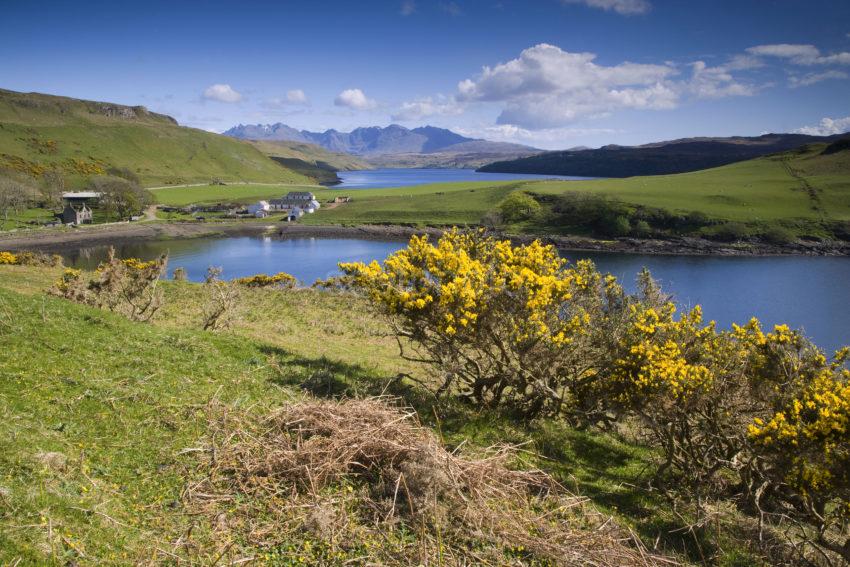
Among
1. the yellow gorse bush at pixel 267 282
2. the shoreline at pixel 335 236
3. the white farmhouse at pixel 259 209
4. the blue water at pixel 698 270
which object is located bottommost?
the blue water at pixel 698 270

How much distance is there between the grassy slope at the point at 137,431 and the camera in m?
6.55

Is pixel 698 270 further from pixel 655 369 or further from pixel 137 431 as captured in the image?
pixel 137 431

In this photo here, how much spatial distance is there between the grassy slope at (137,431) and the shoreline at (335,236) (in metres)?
85.1

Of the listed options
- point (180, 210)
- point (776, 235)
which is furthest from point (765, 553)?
point (180, 210)

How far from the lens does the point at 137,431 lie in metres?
9.15

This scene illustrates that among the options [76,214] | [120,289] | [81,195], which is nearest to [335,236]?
[76,214]

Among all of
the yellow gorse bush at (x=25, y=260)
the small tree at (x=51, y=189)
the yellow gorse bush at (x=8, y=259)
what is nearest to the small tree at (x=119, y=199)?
the small tree at (x=51, y=189)

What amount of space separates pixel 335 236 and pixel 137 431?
11742 centimetres

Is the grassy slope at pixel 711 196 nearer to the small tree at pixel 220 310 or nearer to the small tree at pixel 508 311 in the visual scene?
the small tree at pixel 220 310

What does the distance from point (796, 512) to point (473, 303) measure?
8099 mm

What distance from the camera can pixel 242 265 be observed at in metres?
85.7

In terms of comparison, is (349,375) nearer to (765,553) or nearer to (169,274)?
(765,553)

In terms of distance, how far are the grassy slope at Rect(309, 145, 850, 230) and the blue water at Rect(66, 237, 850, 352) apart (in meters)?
29.2

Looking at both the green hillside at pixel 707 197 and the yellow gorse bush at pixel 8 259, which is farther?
the green hillside at pixel 707 197
